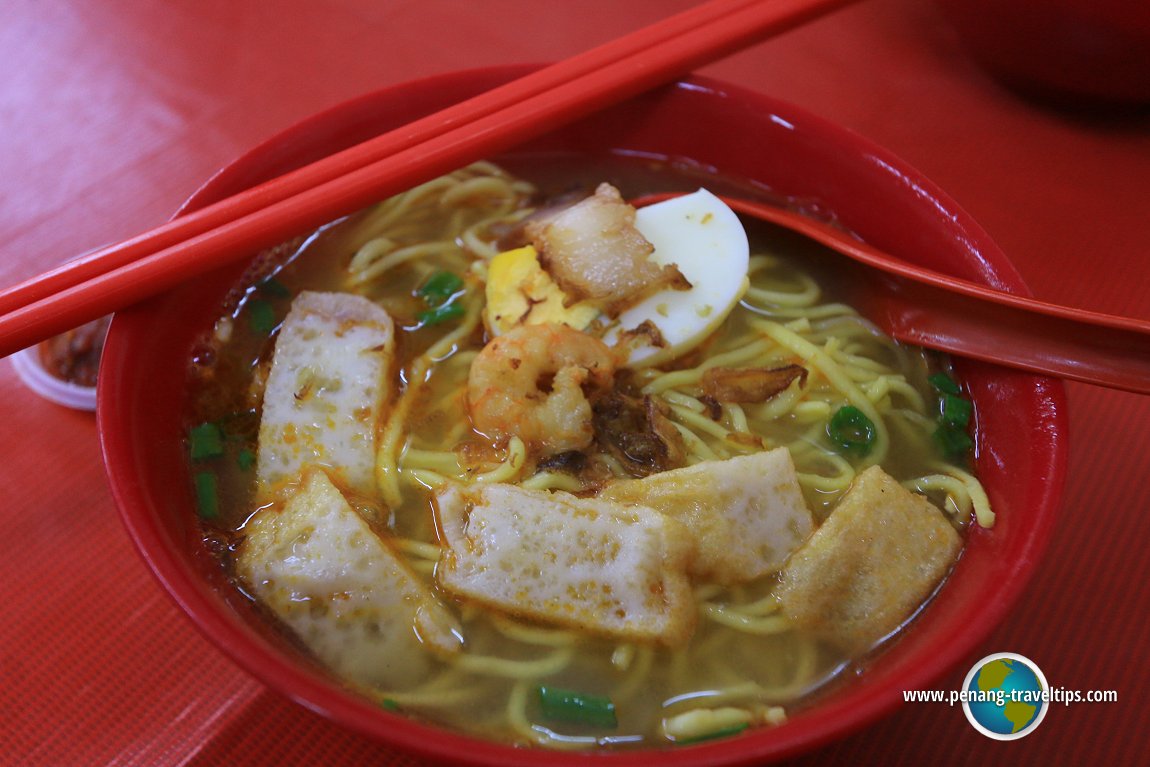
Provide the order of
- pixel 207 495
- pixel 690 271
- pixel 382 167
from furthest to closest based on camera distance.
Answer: pixel 690 271
pixel 382 167
pixel 207 495

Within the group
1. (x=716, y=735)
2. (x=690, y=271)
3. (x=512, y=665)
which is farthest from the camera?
(x=690, y=271)

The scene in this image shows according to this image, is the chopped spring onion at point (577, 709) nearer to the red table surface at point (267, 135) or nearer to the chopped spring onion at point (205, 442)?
the red table surface at point (267, 135)

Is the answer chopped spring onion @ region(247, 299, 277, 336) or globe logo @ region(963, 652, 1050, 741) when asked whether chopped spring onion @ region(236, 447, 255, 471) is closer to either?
chopped spring onion @ region(247, 299, 277, 336)

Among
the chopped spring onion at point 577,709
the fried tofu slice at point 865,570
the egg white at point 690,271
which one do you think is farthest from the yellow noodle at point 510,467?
the fried tofu slice at point 865,570

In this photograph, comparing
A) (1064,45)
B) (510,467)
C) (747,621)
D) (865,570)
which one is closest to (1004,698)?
(865,570)

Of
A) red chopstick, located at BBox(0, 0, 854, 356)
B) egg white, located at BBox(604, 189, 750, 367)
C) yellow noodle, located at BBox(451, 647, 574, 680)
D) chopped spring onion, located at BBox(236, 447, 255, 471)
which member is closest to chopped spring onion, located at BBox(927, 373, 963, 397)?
egg white, located at BBox(604, 189, 750, 367)

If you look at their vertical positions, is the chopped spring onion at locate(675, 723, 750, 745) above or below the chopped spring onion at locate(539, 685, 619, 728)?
below

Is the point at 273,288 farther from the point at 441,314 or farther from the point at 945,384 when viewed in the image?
the point at 945,384

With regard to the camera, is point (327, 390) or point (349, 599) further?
point (327, 390)

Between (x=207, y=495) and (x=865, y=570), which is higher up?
(x=207, y=495)
